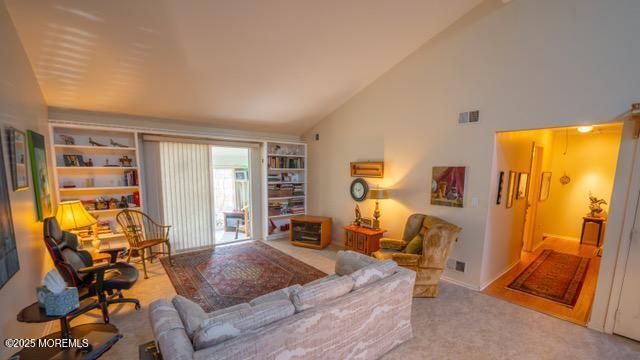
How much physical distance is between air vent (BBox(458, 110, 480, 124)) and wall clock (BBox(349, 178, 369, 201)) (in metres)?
1.93

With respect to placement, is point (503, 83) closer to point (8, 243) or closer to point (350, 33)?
point (350, 33)

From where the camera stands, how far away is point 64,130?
3.64 meters

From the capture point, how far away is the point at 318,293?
172 centimetres

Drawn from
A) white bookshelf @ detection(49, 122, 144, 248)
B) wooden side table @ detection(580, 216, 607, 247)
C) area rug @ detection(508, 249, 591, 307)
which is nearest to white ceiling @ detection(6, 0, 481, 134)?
white bookshelf @ detection(49, 122, 144, 248)

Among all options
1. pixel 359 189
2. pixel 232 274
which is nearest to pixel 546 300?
pixel 359 189

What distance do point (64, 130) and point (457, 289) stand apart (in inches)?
239

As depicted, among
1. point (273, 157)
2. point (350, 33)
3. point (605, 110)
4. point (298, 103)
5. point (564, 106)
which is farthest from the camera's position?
point (273, 157)

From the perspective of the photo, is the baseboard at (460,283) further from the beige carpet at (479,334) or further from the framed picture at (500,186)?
the framed picture at (500,186)

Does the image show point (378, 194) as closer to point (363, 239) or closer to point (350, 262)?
point (363, 239)

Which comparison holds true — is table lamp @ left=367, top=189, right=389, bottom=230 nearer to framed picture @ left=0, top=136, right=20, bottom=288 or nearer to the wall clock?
the wall clock

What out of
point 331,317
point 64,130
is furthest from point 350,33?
point 64,130

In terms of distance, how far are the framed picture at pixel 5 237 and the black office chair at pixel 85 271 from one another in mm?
730

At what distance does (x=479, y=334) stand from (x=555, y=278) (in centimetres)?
227

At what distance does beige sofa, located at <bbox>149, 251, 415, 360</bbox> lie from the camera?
1.29 meters
